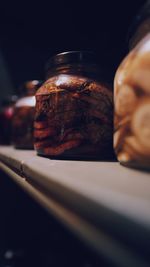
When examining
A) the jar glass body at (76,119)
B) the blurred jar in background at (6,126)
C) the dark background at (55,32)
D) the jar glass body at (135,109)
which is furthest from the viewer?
the blurred jar in background at (6,126)

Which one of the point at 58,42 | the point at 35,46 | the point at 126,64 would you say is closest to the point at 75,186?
the point at 126,64

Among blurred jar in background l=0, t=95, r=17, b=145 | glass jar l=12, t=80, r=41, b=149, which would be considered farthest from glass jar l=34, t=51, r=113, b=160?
blurred jar in background l=0, t=95, r=17, b=145

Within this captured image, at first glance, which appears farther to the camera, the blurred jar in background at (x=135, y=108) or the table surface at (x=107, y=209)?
the blurred jar in background at (x=135, y=108)

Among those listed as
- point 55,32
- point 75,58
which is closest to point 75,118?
point 75,58

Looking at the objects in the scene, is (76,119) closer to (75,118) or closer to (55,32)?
(75,118)

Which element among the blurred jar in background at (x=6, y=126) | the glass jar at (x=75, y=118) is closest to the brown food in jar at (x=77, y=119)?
the glass jar at (x=75, y=118)

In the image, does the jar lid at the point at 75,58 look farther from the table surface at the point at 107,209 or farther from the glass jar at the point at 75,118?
the table surface at the point at 107,209

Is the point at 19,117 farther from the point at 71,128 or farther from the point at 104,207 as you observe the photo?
the point at 104,207

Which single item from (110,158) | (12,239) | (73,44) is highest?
(73,44)
